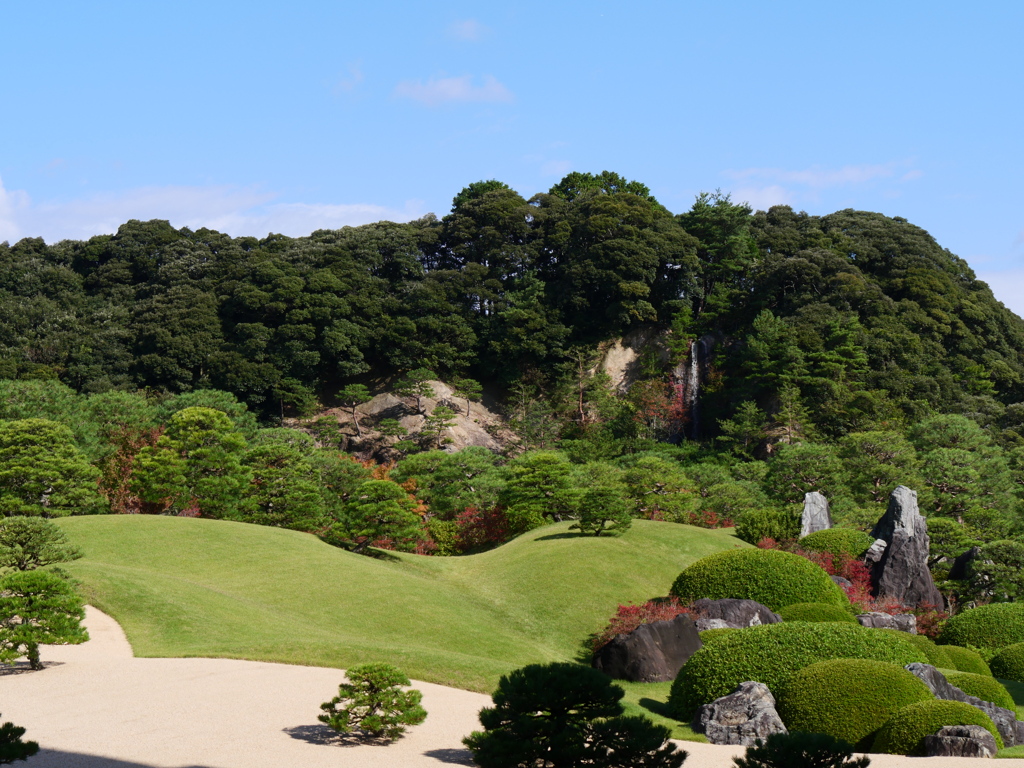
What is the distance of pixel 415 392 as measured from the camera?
49.7 m

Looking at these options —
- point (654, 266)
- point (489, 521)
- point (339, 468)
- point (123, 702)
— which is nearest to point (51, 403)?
point (339, 468)

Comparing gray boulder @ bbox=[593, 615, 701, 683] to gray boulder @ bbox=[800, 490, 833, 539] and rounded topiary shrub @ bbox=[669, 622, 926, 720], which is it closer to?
rounded topiary shrub @ bbox=[669, 622, 926, 720]

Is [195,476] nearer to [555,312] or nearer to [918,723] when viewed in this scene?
[918,723]

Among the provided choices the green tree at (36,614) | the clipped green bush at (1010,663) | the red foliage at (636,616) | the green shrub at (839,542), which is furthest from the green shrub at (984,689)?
the green tree at (36,614)

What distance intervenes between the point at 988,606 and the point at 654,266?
34.9 metres

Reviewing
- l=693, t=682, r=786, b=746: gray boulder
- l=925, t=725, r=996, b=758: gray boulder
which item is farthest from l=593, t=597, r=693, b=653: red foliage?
l=925, t=725, r=996, b=758: gray boulder

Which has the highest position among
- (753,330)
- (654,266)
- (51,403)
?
(654,266)

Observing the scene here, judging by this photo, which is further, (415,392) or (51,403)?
(415,392)

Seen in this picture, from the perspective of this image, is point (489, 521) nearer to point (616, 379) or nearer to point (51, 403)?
point (51, 403)

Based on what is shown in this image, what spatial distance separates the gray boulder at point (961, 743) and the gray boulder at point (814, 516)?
1705 cm

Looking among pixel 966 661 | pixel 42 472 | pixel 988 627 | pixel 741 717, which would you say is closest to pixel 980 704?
pixel 741 717

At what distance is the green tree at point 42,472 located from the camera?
86.3 ft

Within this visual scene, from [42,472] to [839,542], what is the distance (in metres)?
24.2

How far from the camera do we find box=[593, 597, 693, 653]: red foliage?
1877 cm
